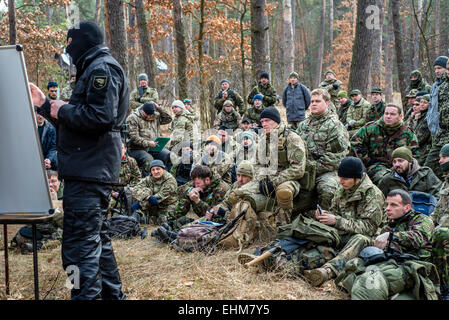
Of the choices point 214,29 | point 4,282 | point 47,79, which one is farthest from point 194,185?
point 47,79

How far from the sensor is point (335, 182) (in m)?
4.99

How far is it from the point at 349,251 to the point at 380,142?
2.58 meters

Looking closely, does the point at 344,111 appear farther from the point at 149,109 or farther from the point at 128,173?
the point at 128,173

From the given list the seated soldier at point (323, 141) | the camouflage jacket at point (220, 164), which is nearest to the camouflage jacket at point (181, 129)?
the camouflage jacket at point (220, 164)

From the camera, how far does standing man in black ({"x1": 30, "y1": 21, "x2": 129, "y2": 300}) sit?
9.04 ft

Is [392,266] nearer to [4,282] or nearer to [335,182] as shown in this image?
[335,182]

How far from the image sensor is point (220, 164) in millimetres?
6793

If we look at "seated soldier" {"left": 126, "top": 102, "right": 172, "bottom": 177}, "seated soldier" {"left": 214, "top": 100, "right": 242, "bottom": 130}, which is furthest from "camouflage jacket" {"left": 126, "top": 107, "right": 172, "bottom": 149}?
"seated soldier" {"left": 214, "top": 100, "right": 242, "bottom": 130}

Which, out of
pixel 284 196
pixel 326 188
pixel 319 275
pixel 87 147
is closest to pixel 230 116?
pixel 326 188

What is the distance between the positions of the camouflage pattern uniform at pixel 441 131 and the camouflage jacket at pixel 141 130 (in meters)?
4.99

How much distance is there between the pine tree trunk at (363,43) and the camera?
9.59 meters

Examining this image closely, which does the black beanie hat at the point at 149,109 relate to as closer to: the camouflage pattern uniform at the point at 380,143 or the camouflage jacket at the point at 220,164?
the camouflage jacket at the point at 220,164

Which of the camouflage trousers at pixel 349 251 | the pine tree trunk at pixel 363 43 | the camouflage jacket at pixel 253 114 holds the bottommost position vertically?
Result: the camouflage trousers at pixel 349 251

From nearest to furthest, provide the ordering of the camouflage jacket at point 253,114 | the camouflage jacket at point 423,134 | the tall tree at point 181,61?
the camouflage jacket at point 423,134
the camouflage jacket at point 253,114
the tall tree at point 181,61
